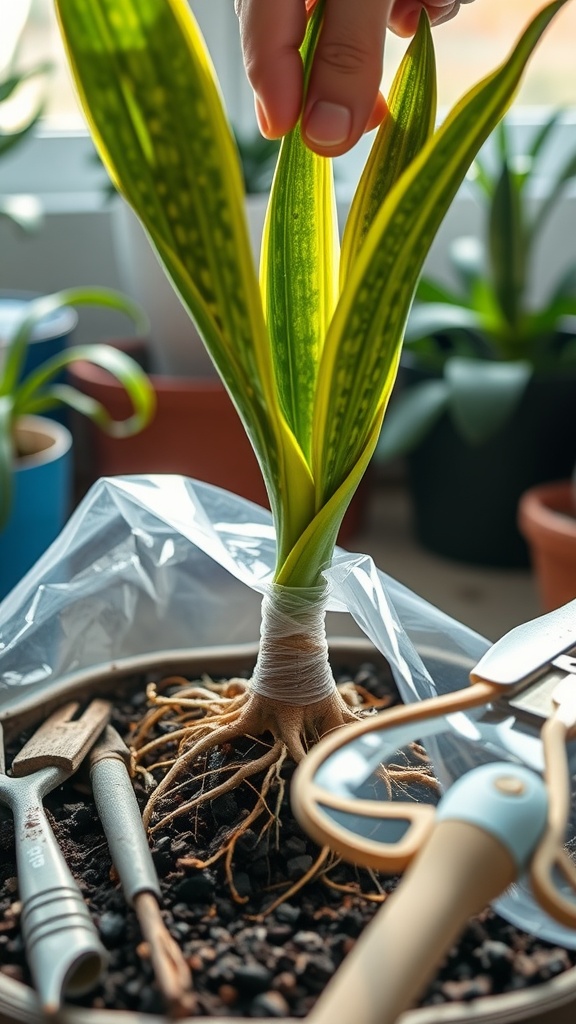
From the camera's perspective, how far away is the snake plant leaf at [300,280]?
1.73 ft

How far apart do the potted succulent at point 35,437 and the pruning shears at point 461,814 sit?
1.75 feet

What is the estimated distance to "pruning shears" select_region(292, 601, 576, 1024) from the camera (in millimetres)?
348

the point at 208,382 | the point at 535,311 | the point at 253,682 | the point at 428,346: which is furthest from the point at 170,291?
the point at 253,682

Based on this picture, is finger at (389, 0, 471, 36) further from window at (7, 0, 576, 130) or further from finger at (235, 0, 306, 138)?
window at (7, 0, 576, 130)

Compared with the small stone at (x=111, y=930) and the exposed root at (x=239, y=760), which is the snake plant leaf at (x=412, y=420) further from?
the small stone at (x=111, y=930)

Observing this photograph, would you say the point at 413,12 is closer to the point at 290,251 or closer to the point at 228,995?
the point at 290,251

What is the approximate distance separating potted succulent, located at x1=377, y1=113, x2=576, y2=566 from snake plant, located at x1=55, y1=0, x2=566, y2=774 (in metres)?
0.62

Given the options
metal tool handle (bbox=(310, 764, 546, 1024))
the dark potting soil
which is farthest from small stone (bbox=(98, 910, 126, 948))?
metal tool handle (bbox=(310, 764, 546, 1024))

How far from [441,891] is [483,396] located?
0.79 meters

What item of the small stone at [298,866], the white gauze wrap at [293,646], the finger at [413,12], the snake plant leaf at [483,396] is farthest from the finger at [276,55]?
the snake plant leaf at [483,396]

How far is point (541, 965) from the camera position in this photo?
0.43 meters

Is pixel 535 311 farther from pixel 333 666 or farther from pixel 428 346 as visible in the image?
pixel 333 666

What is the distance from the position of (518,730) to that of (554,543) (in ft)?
1.76

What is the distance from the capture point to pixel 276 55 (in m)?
0.45
